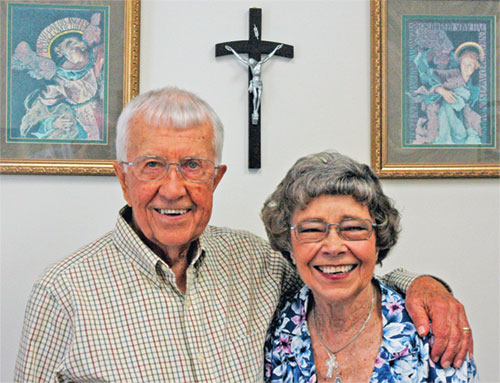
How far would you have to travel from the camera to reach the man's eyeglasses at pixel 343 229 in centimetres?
151

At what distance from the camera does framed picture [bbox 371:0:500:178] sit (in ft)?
8.40

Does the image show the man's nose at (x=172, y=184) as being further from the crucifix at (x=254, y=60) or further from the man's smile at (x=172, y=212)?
the crucifix at (x=254, y=60)

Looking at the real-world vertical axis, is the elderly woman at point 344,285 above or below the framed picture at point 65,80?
below

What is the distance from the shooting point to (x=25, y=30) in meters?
2.46

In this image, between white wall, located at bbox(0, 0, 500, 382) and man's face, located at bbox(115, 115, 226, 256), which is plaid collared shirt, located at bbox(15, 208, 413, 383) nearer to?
man's face, located at bbox(115, 115, 226, 256)

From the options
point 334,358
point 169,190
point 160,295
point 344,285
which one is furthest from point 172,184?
point 334,358

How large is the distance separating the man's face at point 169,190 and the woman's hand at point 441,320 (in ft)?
2.16

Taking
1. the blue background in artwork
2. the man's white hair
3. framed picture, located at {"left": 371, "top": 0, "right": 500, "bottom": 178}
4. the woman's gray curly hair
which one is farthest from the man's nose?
framed picture, located at {"left": 371, "top": 0, "right": 500, "bottom": 178}

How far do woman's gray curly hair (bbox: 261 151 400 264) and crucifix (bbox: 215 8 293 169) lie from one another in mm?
861

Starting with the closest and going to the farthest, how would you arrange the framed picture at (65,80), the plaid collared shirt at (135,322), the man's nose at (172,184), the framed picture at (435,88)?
the plaid collared shirt at (135,322)
the man's nose at (172,184)
the framed picture at (65,80)
the framed picture at (435,88)

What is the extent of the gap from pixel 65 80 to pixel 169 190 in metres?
1.19

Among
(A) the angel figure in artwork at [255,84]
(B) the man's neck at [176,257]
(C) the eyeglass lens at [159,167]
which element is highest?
(A) the angel figure in artwork at [255,84]

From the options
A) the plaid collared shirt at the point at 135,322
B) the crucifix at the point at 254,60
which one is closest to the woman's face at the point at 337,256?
the plaid collared shirt at the point at 135,322

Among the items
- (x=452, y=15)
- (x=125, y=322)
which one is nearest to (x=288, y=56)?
(x=452, y=15)
